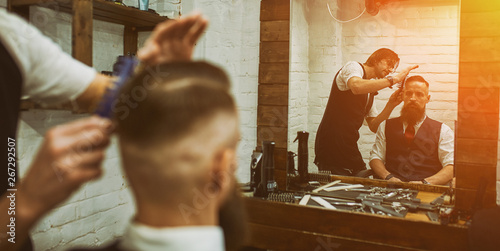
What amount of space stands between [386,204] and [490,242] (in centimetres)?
67

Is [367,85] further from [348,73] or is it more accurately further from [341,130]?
[341,130]

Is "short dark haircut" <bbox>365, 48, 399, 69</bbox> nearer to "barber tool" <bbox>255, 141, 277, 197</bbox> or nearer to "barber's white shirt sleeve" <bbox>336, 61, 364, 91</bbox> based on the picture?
"barber's white shirt sleeve" <bbox>336, 61, 364, 91</bbox>

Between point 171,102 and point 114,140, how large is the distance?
6.46 feet

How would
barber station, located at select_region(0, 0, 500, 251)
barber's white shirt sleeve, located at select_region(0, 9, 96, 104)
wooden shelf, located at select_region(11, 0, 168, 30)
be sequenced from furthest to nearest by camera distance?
wooden shelf, located at select_region(11, 0, 168, 30), barber's white shirt sleeve, located at select_region(0, 9, 96, 104), barber station, located at select_region(0, 0, 500, 251)

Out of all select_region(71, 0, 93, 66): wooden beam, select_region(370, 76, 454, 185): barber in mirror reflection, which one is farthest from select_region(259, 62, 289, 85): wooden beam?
select_region(71, 0, 93, 66): wooden beam

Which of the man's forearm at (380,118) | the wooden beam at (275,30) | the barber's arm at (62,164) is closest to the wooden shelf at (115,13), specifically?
the wooden beam at (275,30)

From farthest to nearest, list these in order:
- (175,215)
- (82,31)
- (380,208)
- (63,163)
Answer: (380,208) → (82,31) → (175,215) → (63,163)

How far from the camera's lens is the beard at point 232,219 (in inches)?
39.4

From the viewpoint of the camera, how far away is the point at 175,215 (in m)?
0.80

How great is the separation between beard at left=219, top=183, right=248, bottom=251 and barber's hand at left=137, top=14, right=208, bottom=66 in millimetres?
351

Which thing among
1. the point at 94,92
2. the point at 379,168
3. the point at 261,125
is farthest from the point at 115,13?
the point at 379,168

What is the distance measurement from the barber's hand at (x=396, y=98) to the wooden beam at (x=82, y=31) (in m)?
2.05

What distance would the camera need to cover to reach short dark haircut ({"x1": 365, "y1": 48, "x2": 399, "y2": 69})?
293cm

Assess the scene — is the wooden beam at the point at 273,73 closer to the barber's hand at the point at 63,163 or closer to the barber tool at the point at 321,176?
the barber tool at the point at 321,176
